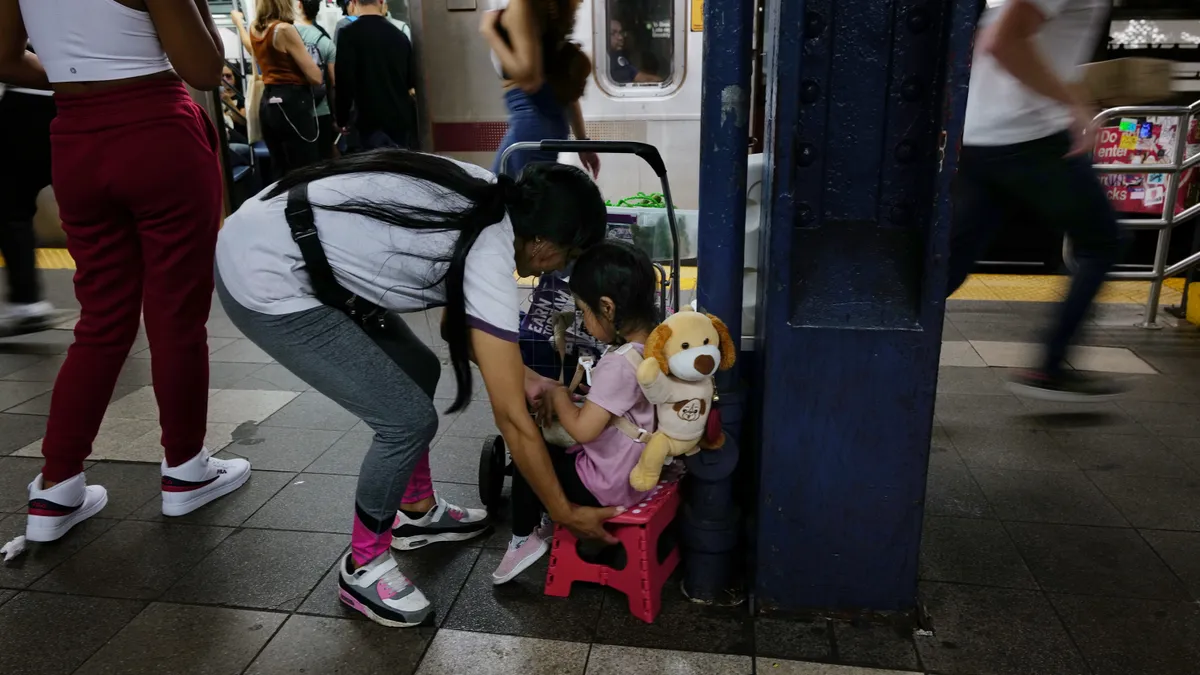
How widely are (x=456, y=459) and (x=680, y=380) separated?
4.83ft

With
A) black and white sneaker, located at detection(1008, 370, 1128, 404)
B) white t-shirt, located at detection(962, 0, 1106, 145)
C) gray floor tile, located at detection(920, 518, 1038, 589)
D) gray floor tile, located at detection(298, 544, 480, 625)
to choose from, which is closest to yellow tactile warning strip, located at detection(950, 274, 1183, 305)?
black and white sneaker, located at detection(1008, 370, 1128, 404)

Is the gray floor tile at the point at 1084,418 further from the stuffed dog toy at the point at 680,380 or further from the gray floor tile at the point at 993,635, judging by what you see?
the stuffed dog toy at the point at 680,380

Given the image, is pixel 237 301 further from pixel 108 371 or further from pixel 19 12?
pixel 19 12

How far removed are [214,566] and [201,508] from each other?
1.37 feet

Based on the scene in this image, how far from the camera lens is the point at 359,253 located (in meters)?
1.99

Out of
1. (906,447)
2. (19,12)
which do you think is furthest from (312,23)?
(906,447)

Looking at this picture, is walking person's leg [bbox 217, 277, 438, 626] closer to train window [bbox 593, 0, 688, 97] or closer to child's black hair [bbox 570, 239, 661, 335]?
child's black hair [bbox 570, 239, 661, 335]

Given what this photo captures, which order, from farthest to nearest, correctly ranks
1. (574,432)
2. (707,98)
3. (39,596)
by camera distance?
(39,596)
(574,432)
(707,98)

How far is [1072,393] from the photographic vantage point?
11.0 ft

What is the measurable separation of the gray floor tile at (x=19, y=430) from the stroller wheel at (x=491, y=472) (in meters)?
2.06

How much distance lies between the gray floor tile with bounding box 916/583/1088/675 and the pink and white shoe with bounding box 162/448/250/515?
2303 mm

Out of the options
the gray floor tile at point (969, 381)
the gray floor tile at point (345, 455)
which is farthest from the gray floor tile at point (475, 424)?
the gray floor tile at point (969, 381)

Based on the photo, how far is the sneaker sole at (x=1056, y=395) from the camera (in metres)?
3.37

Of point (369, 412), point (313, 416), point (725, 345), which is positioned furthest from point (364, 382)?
point (313, 416)
